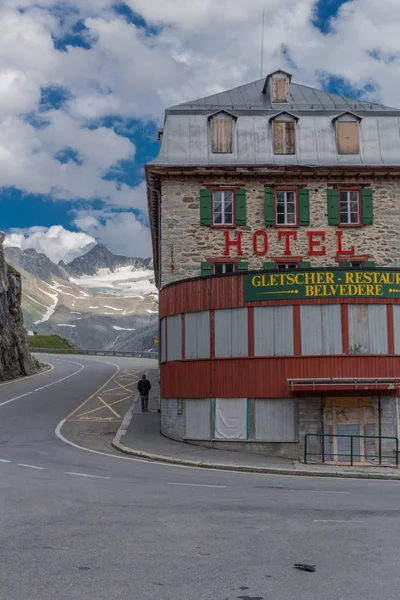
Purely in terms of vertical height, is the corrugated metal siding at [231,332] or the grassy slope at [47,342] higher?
the grassy slope at [47,342]

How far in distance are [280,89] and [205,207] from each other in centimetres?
862

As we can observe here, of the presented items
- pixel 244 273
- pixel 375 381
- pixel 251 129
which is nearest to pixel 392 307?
pixel 375 381

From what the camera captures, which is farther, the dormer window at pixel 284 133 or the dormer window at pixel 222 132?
the dormer window at pixel 284 133

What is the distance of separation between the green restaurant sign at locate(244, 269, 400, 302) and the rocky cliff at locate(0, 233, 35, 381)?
31007 mm

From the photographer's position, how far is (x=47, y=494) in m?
13.4

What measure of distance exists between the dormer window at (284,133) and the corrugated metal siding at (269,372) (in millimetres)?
12242

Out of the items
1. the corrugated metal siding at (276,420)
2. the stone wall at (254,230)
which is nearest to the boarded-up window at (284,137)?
the stone wall at (254,230)

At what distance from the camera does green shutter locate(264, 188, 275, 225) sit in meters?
31.0

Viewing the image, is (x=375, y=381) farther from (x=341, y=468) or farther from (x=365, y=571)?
(x=365, y=571)

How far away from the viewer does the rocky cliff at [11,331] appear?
5097 centimetres

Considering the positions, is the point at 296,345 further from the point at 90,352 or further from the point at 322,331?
the point at 90,352

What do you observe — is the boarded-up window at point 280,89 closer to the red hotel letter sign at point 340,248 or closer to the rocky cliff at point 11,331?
the red hotel letter sign at point 340,248

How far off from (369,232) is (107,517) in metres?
23.0

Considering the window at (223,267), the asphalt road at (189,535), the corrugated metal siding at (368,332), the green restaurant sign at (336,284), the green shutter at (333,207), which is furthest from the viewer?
the green shutter at (333,207)
